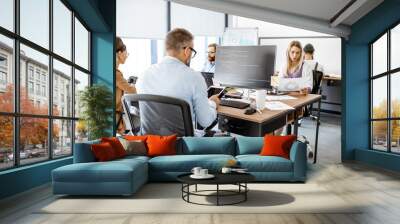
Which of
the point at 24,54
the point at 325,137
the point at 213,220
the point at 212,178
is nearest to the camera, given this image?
the point at 213,220

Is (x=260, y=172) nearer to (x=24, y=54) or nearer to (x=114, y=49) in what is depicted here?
(x=24, y=54)

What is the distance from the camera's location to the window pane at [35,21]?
467 centimetres

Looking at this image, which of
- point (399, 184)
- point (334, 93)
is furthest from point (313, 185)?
point (334, 93)

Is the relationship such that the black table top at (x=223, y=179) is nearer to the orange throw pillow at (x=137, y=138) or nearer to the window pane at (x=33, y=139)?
the orange throw pillow at (x=137, y=138)

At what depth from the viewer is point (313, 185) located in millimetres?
4832

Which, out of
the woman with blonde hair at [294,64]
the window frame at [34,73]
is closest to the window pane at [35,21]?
the window frame at [34,73]

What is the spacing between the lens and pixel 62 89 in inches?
235

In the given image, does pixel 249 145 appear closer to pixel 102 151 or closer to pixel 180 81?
pixel 180 81

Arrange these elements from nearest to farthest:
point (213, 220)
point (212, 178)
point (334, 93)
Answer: point (213, 220)
point (212, 178)
point (334, 93)

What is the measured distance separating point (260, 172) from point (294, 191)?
0.67 meters

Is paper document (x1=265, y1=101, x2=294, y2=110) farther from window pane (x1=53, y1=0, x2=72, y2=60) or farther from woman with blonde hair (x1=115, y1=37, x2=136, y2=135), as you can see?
woman with blonde hair (x1=115, y1=37, x2=136, y2=135)

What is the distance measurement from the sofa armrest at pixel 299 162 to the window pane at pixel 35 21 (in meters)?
3.01

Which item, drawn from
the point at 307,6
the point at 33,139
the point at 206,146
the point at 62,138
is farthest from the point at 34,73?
the point at 307,6

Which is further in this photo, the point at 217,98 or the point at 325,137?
the point at 325,137
